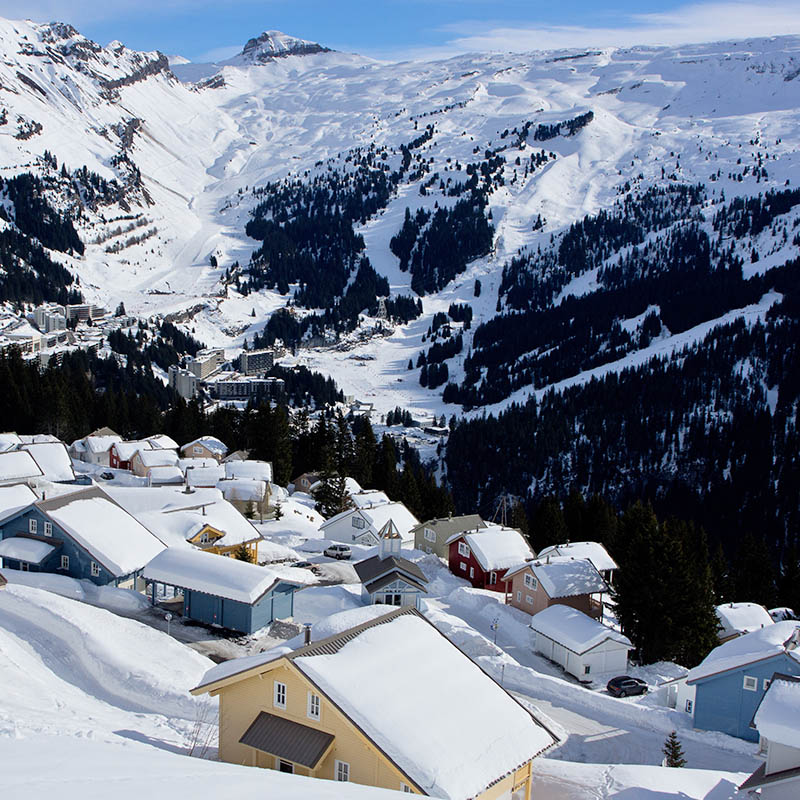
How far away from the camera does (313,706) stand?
58.7 ft

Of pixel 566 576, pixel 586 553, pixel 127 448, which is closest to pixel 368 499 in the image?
pixel 586 553

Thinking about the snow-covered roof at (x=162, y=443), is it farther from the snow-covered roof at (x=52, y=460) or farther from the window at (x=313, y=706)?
the window at (x=313, y=706)

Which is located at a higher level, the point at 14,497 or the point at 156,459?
the point at 14,497

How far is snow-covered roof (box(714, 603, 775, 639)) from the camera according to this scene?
149 ft

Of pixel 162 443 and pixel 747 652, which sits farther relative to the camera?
pixel 162 443

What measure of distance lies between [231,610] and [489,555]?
805 inches

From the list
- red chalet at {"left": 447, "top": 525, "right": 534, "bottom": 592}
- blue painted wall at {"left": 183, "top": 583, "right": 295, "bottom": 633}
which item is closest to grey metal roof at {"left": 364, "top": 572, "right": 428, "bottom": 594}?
blue painted wall at {"left": 183, "top": 583, "right": 295, "bottom": 633}

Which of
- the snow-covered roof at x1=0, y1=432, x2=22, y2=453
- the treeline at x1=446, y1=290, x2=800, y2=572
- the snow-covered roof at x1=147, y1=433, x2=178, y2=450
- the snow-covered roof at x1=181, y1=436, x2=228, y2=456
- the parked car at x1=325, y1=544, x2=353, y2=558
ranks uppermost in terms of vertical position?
the snow-covered roof at x1=0, y1=432, x2=22, y2=453

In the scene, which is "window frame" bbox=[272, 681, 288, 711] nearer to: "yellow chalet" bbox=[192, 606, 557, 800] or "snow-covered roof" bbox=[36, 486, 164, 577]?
"yellow chalet" bbox=[192, 606, 557, 800]

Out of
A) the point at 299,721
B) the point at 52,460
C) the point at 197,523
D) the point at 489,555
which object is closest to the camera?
the point at 299,721

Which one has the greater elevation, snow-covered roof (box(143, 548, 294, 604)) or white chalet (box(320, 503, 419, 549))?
snow-covered roof (box(143, 548, 294, 604))

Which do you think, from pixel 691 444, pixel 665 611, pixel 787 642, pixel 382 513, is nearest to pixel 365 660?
pixel 787 642

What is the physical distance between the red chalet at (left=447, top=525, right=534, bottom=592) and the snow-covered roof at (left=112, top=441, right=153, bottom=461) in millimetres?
32001

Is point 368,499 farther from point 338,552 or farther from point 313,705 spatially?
point 313,705
